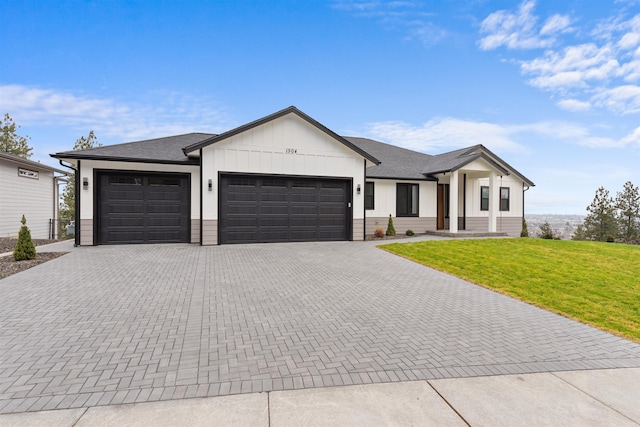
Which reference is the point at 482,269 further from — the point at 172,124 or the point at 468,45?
the point at 172,124

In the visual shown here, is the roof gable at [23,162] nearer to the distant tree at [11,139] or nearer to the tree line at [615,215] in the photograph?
the distant tree at [11,139]

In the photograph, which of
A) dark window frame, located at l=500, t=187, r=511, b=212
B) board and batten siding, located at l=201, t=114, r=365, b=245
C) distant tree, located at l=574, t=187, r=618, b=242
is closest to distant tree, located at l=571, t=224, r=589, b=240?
distant tree, located at l=574, t=187, r=618, b=242

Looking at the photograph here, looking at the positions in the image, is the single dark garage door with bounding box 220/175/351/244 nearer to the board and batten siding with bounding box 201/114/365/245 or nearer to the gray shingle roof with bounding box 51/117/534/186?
the board and batten siding with bounding box 201/114/365/245

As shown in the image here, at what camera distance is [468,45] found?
1669cm

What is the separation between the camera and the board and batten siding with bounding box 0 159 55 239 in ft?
51.9

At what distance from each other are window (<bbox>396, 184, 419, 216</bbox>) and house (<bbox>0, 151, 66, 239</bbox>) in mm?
19812

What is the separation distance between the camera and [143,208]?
498 inches

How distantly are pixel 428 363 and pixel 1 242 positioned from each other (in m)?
18.7

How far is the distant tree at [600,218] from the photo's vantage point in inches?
1211

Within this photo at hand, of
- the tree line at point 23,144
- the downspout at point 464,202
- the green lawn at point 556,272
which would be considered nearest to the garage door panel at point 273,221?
the green lawn at point 556,272

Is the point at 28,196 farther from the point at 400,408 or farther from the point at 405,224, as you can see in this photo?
the point at 400,408

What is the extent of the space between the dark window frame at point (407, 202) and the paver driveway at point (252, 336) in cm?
1026

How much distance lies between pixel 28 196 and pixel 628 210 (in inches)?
1947

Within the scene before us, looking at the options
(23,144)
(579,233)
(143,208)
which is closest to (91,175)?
(143,208)
